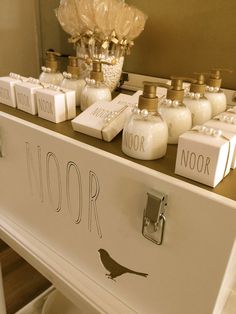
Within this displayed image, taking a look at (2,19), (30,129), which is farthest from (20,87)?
(2,19)

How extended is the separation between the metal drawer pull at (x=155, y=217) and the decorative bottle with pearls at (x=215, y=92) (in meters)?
0.27

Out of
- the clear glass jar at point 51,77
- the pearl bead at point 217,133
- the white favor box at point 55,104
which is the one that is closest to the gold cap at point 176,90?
the pearl bead at point 217,133

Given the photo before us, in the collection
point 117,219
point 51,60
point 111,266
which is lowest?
point 111,266

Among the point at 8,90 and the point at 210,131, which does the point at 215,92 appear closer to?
the point at 210,131

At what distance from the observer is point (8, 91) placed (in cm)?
62

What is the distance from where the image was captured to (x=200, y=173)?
0.36 metres

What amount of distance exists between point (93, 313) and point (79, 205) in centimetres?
20

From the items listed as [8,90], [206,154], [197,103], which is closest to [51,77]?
[8,90]

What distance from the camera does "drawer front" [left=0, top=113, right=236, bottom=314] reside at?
36 cm

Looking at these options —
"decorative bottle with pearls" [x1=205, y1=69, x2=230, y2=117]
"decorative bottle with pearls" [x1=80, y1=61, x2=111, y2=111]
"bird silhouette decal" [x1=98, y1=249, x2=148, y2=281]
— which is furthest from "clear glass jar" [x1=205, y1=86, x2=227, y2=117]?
"bird silhouette decal" [x1=98, y1=249, x2=148, y2=281]

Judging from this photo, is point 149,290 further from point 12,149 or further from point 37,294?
point 37,294

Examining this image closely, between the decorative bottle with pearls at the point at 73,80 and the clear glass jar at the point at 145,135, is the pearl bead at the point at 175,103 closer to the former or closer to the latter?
the clear glass jar at the point at 145,135

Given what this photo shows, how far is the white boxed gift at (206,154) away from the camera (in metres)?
0.34

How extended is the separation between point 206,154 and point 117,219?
183mm
